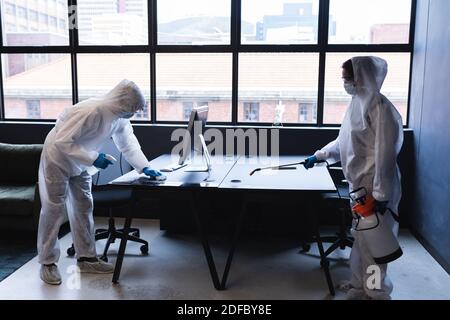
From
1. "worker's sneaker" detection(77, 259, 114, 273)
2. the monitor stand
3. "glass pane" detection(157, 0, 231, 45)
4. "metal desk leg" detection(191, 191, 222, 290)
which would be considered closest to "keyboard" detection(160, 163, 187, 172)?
the monitor stand

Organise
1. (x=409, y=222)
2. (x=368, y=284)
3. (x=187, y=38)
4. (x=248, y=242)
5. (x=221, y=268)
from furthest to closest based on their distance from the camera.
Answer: (x=187, y=38) < (x=409, y=222) < (x=248, y=242) < (x=221, y=268) < (x=368, y=284)

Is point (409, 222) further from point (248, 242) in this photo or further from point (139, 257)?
point (139, 257)

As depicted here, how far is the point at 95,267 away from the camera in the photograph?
3.23 meters

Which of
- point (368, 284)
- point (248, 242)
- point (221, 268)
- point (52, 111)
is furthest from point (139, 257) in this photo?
point (52, 111)

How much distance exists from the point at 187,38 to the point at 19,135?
1945mm

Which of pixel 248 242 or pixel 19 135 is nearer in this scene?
pixel 248 242

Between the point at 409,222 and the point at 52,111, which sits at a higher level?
the point at 52,111

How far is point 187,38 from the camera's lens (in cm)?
441

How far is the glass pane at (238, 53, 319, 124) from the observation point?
170 inches

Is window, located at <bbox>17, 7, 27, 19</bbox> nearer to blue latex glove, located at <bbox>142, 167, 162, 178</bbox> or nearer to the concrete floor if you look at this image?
the concrete floor

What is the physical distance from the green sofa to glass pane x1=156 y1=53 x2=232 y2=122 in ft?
4.28

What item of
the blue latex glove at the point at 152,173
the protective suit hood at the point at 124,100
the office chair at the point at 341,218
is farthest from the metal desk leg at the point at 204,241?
the office chair at the point at 341,218

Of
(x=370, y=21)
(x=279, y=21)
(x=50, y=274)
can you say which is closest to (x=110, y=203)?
(x=50, y=274)

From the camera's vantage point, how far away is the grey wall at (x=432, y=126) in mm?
3252
